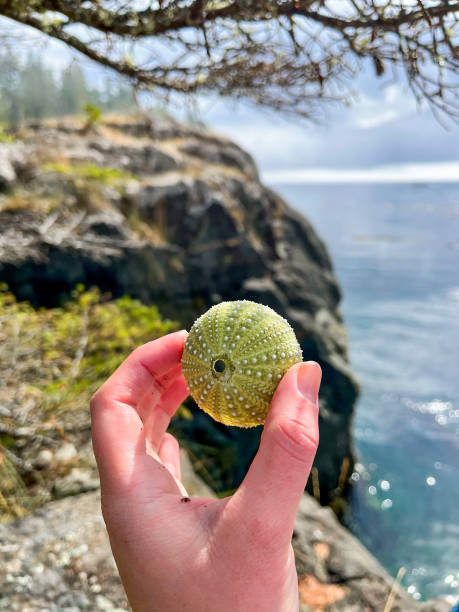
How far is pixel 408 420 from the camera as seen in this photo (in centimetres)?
1817

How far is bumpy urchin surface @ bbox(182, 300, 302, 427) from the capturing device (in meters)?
2.25

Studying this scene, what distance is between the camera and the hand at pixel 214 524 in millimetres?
1681

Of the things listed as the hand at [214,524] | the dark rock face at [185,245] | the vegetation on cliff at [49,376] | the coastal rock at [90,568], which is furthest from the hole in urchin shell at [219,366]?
the dark rock face at [185,245]

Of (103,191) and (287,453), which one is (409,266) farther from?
(287,453)

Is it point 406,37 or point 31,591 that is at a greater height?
point 406,37

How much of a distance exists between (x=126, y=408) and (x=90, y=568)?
2.14 meters

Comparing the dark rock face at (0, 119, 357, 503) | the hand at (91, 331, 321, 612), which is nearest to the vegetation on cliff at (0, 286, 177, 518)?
the dark rock face at (0, 119, 357, 503)

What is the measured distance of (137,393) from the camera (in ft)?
7.66

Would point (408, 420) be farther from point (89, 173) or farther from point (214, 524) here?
point (214, 524)

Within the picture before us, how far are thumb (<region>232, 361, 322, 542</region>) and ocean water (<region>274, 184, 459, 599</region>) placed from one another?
11.0 metres

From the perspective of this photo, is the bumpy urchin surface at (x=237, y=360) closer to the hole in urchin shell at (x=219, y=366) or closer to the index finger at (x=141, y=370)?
the hole in urchin shell at (x=219, y=366)

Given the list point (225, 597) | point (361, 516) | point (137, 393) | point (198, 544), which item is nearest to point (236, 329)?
point (137, 393)

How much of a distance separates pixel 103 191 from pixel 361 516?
11.9m

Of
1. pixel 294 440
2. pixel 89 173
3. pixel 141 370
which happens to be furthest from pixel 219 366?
pixel 89 173
